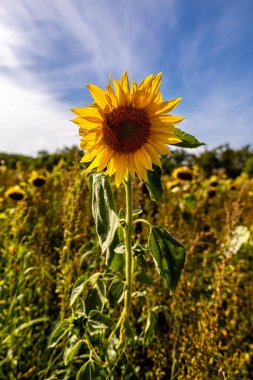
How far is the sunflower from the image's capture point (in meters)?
1.23

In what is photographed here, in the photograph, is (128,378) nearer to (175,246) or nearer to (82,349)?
(175,246)

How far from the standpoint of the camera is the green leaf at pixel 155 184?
1.20m

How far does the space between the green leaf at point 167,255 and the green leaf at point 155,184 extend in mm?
128

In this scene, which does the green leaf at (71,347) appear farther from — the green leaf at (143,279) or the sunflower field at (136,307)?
the green leaf at (143,279)

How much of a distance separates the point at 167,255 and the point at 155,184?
0.26m

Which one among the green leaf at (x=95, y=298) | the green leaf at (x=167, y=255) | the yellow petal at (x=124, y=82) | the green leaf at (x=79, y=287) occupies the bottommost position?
the green leaf at (x=95, y=298)

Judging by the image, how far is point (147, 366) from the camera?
6.50ft

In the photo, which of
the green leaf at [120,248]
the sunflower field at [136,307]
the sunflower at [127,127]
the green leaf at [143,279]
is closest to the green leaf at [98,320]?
the sunflower field at [136,307]

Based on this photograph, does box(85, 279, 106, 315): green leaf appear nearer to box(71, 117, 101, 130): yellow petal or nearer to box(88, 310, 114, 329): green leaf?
box(88, 310, 114, 329): green leaf

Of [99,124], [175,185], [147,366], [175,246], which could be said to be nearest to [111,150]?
[99,124]

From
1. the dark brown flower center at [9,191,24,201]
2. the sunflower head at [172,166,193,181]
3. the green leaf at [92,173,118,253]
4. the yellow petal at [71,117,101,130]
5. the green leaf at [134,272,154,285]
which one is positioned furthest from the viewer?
the sunflower head at [172,166,193,181]

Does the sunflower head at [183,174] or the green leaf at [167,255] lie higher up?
the sunflower head at [183,174]

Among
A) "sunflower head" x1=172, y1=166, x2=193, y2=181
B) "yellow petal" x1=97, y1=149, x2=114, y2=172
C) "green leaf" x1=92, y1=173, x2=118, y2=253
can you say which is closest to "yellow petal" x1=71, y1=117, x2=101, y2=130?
"yellow petal" x1=97, y1=149, x2=114, y2=172

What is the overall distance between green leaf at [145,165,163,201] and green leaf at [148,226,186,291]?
13 centimetres
